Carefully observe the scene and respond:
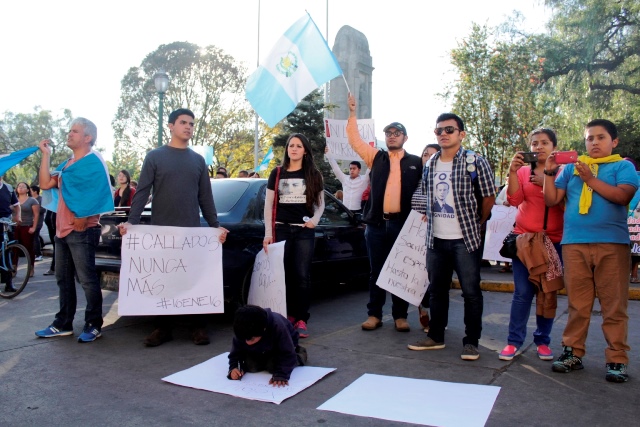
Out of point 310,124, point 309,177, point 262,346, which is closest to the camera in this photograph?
point 262,346

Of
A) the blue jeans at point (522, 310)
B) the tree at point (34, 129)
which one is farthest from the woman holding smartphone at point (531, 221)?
the tree at point (34, 129)

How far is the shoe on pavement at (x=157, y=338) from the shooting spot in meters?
4.92

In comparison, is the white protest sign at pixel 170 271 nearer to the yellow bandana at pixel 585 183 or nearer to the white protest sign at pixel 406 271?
the white protest sign at pixel 406 271

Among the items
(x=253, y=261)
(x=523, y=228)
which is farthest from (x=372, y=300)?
(x=523, y=228)

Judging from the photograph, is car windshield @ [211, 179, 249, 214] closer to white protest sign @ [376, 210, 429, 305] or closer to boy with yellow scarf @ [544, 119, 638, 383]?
white protest sign @ [376, 210, 429, 305]

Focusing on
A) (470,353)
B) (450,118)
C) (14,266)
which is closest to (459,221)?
(450,118)

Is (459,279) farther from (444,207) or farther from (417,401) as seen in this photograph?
(417,401)

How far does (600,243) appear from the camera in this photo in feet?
13.2

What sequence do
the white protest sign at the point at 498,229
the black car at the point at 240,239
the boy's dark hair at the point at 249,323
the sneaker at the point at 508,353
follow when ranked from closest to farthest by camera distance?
the boy's dark hair at the point at 249,323 → the sneaker at the point at 508,353 → the black car at the point at 240,239 → the white protest sign at the point at 498,229

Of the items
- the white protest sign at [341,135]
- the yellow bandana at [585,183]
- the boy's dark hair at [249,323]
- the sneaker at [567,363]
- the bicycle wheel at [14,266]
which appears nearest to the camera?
the boy's dark hair at [249,323]

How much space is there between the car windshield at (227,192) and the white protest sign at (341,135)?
12.2 ft

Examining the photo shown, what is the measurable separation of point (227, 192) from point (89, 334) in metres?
1.93

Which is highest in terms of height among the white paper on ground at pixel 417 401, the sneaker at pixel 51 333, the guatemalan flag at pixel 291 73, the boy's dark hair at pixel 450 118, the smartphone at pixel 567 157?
the guatemalan flag at pixel 291 73

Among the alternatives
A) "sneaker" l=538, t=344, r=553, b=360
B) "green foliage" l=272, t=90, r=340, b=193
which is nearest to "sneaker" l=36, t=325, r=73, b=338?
"sneaker" l=538, t=344, r=553, b=360
